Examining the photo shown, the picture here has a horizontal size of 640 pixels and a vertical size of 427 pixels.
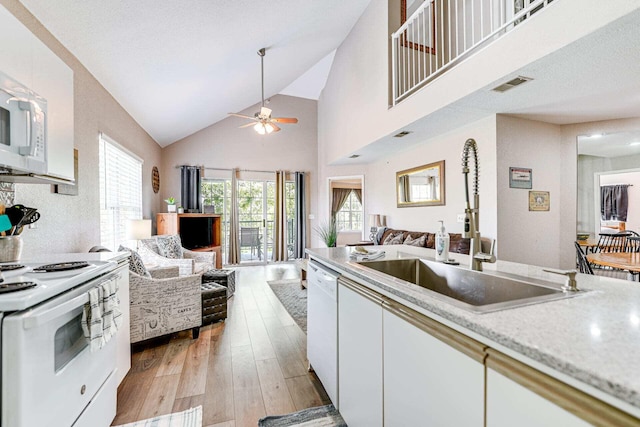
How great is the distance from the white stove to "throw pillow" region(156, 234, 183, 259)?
9.29 ft

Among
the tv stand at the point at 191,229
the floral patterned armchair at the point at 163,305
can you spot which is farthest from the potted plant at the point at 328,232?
the floral patterned armchair at the point at 163,305

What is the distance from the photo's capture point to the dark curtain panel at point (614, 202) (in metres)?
6.61

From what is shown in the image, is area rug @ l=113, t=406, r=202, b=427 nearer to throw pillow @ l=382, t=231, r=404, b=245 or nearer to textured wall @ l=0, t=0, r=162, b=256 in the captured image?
textured wall @ l=0, t=0, r=162, b=256

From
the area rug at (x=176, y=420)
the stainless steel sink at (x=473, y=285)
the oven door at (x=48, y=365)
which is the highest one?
the stainless steel sink at (x=473, y=285)

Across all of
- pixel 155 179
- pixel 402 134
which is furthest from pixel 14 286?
pixel 155 179

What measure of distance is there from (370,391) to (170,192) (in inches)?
243

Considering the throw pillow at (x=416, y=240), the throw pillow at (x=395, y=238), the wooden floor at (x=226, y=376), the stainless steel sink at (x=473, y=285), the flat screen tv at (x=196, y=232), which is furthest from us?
the flat screen tv at (x=196, y=232)

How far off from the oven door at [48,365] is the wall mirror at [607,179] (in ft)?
16.1

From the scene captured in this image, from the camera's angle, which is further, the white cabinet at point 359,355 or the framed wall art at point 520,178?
the framed wall art at point 520,178

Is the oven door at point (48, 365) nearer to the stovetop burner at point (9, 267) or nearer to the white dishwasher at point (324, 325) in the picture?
the stovetop burner at point (9, 267)

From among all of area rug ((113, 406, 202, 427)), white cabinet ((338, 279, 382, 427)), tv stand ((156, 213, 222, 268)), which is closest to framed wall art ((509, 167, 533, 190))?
white cabinet ((338, 279, 382, 427))

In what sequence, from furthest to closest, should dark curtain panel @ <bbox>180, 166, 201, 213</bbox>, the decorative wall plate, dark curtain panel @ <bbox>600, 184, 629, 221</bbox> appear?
1. dark curtain panel @ <bbox>600, 184, 629, 221</bbox>
2. dark curtain panel @ <bbox>180, 166, 201, 213</bbox>
3. the decorative wall plate

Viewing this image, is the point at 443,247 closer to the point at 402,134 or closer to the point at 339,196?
the point at 402,134

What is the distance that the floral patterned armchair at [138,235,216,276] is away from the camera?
3.63 m
